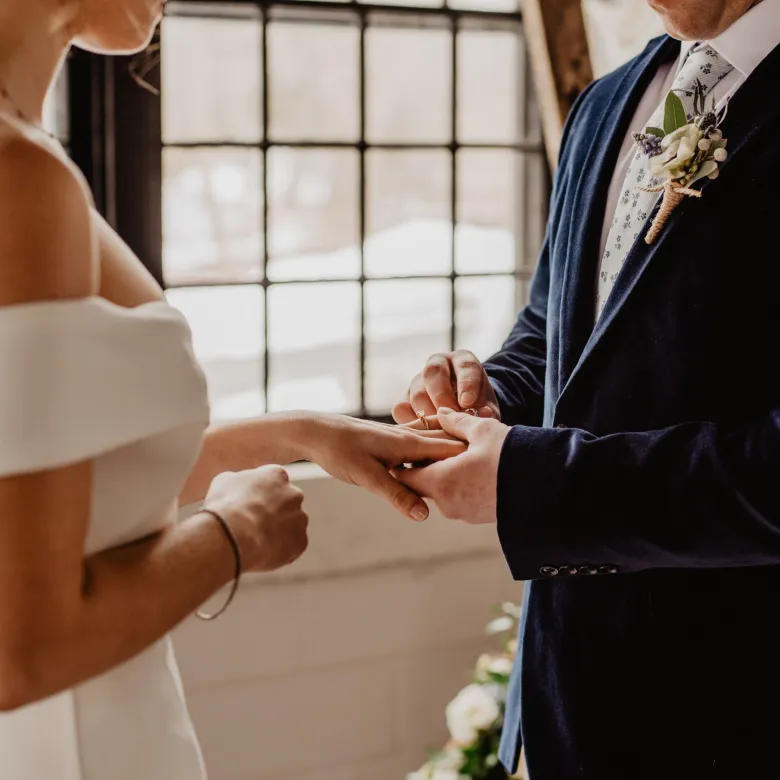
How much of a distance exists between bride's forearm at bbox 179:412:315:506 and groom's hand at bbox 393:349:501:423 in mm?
233

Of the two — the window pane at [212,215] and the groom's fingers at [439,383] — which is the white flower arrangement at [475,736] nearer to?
the groom's fingers at [439,383]

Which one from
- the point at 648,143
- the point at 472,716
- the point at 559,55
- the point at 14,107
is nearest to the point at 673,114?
the point at 648,143

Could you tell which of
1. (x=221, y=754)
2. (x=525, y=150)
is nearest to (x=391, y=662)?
(x=221, y=754)

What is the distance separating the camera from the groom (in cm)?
144

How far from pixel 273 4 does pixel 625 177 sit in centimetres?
155

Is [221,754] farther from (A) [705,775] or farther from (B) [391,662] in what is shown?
(A) [705,775]

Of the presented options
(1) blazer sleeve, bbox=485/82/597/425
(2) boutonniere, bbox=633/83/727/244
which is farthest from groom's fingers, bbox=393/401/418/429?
(2) boutonniere, bbox=633/83/727/244

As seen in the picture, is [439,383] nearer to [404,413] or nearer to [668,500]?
[404,413]

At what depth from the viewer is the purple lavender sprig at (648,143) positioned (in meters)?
1.61

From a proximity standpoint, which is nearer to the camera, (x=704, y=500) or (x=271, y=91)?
(x=704, y=500)

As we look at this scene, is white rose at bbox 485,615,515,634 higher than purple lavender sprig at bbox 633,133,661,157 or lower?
lower

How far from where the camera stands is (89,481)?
1.04 m

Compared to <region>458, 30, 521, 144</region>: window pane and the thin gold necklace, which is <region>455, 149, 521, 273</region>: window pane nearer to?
<region>458, 30, 521, 144</region>: window pane

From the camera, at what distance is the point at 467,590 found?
3.15 meters
